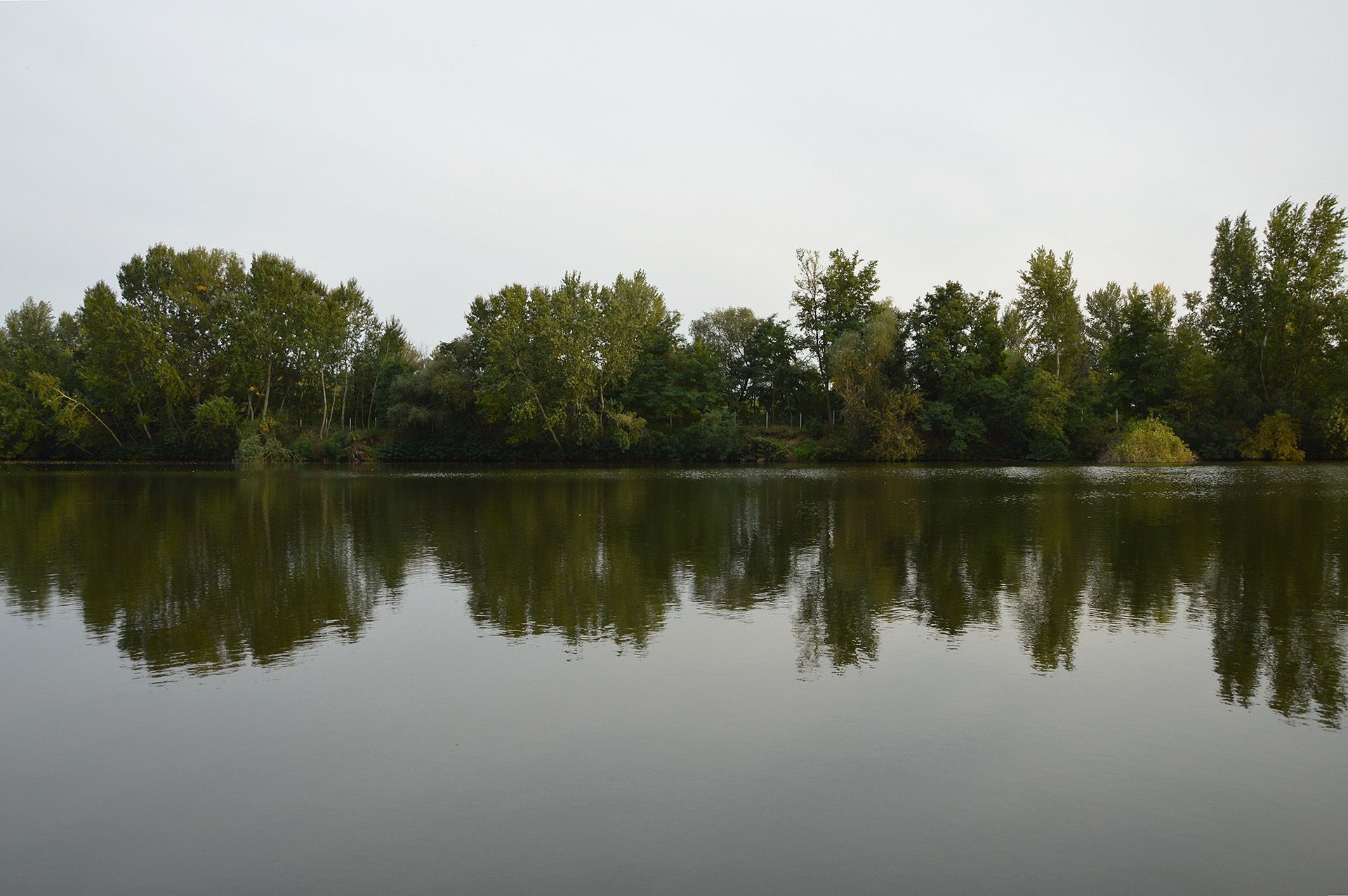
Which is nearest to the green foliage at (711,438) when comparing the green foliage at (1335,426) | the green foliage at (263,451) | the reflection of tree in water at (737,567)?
the green foliage at (263,451)

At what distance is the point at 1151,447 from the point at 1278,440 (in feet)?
28.3

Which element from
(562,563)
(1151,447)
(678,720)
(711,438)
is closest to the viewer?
(678,720)

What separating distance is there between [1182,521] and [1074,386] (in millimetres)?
45862

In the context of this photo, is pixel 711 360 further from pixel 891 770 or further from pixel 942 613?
pixel 891 770

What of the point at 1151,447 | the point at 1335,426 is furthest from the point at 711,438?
the point at 1335,426

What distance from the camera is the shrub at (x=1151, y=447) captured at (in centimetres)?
5434

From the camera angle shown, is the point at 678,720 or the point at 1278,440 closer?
the point at 678,720

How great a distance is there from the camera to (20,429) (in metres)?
68.8

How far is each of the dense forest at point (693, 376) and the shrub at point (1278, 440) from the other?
0.15 metres

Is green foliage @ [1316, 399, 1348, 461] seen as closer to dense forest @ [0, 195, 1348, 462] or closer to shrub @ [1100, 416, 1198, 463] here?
dense forest @ [0, 195, 1348, 462]

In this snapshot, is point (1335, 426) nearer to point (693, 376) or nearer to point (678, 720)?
point (693, 376)

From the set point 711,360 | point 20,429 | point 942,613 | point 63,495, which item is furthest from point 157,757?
point 20,429

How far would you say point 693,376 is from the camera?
6856cm

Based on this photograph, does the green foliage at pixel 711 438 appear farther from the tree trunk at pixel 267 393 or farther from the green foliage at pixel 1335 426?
the green foliage at pixel 1335 426
